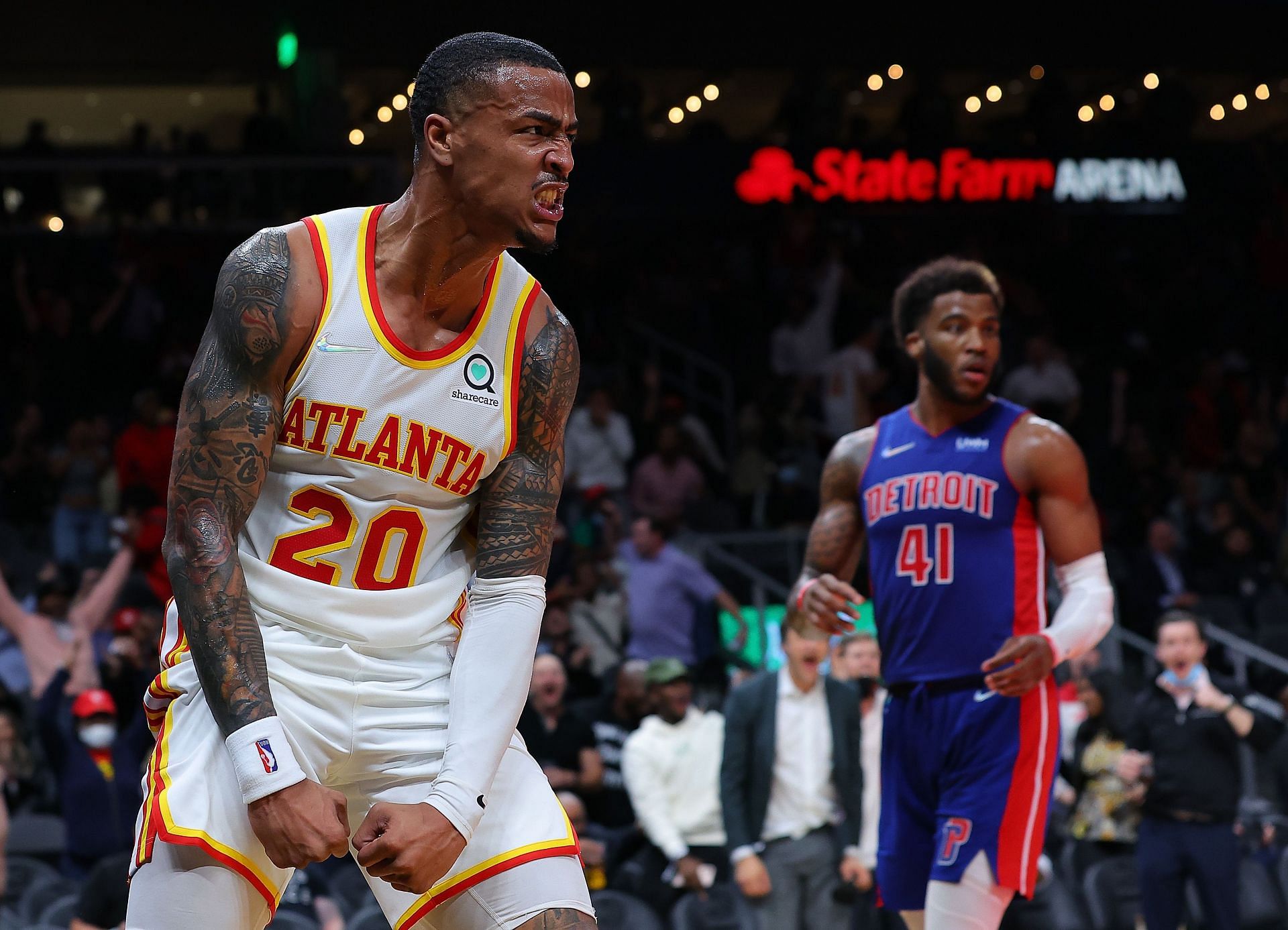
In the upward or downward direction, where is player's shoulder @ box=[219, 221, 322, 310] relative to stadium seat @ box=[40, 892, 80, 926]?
upward

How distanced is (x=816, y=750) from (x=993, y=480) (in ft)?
11.6

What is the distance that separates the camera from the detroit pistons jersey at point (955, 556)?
5.17 meters

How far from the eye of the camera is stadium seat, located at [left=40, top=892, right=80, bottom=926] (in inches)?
319

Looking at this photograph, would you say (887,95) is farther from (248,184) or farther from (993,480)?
(993,480)

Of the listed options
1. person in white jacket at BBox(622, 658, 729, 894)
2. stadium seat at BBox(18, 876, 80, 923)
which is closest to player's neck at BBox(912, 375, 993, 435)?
person in white jacket at BBox(622, 658, 729, 894)

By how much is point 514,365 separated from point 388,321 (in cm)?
26

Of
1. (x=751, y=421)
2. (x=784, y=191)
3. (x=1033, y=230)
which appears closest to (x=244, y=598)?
(x=751, y=421)

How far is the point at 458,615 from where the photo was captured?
3.33m

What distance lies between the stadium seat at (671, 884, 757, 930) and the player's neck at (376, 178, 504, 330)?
5642 millimetres

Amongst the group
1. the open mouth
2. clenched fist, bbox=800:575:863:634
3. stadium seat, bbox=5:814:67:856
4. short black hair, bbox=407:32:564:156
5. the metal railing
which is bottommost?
stadium seat, bbox=5:814:67:856

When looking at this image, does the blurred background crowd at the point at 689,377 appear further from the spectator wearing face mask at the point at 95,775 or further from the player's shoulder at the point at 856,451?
the player's shoulder at the point at 856,451

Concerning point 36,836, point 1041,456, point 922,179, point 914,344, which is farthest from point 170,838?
point 922,179

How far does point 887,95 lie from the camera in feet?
65.4

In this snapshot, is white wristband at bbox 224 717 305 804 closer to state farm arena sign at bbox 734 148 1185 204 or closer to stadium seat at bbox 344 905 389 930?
stadium seat at bbox 344 905 389 930
